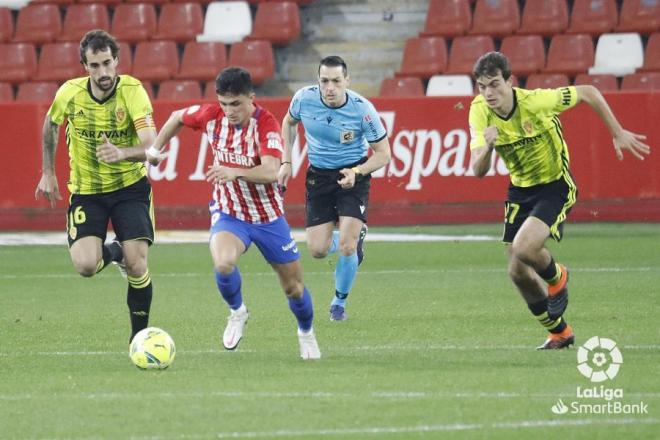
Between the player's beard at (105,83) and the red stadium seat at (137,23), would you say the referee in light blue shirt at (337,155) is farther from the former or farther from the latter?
the red stadium seat at (137,23)

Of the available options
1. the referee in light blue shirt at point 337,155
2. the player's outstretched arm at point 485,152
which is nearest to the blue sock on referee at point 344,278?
the referee in light blue shirt at point 337,155

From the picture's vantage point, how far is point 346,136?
12.2m

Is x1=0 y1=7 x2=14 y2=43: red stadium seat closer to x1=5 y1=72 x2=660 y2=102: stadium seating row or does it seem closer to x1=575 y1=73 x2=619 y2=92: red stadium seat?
x1=5 y1=72 x2=660 y2=102: stadium seating row

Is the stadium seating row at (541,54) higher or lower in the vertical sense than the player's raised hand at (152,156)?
lower

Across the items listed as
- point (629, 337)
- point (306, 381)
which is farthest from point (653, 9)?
point (306, 381)

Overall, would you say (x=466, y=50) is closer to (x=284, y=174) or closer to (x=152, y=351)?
(x=284, y=174)

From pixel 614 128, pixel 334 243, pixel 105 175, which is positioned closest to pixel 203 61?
pixel 334 243

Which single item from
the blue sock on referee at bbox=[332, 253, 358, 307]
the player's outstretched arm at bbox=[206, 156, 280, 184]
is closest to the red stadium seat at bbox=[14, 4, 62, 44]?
the blue sock on referee at bbox=[332, 253, 358, 307]

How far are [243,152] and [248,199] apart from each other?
322 mm

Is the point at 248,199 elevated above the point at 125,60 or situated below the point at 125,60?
above

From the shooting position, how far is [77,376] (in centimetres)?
868

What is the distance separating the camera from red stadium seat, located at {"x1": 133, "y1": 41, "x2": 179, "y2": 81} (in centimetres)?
2288

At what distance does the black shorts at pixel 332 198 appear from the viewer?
12117 mm

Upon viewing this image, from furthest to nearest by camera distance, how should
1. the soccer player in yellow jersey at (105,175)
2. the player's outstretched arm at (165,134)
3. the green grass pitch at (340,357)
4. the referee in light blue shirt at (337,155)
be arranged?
1. the referee in light blue shirt at (337,155)
2. the soccer player in yellow jersey at (105,175)
3. the player's outstretched arm at (165,134)
4. the green grass pitch at (340,357)
